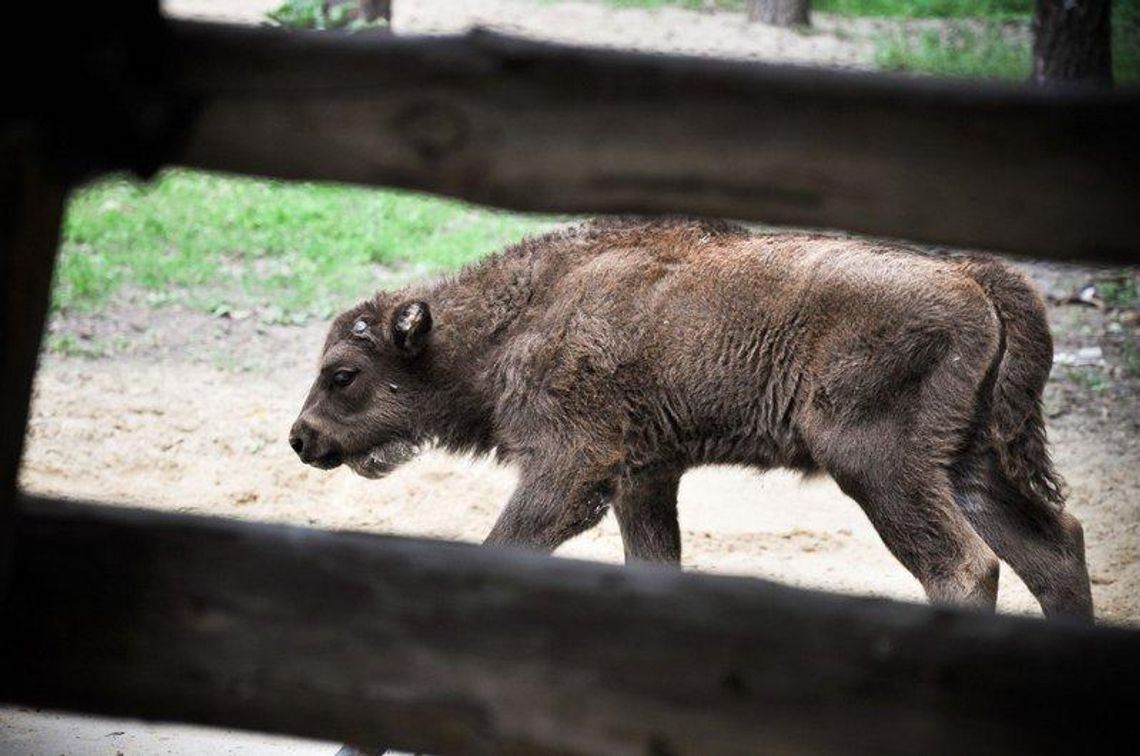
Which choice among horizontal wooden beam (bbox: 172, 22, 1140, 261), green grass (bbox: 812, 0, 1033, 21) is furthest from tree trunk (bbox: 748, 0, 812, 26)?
horizontal wooden beam (bbox: 172, 22, 1140, 261)

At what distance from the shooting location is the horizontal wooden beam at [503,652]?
273 cm

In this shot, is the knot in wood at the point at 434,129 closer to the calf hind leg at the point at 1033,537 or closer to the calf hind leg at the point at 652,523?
the calf hind leg at the point at 1033,537

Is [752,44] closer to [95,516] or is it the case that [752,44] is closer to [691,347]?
[691,347]

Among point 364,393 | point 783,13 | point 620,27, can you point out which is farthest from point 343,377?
point 783,13

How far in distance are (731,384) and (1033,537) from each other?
1.52 metres

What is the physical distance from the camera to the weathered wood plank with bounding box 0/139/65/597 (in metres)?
2.80

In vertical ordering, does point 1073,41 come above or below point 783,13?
above

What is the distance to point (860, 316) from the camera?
624 centimetres

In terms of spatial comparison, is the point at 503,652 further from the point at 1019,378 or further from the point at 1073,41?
the point at 1073,41

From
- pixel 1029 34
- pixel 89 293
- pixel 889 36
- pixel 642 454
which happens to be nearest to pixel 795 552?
pixel 642 454

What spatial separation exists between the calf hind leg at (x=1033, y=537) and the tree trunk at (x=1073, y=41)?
7773mm

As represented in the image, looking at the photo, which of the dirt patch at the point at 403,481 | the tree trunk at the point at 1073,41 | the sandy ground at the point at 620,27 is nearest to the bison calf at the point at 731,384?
the dirt patch at the point at 403,481

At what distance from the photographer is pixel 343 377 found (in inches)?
282

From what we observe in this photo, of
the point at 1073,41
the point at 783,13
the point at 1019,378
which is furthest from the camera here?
the point at 783,13
